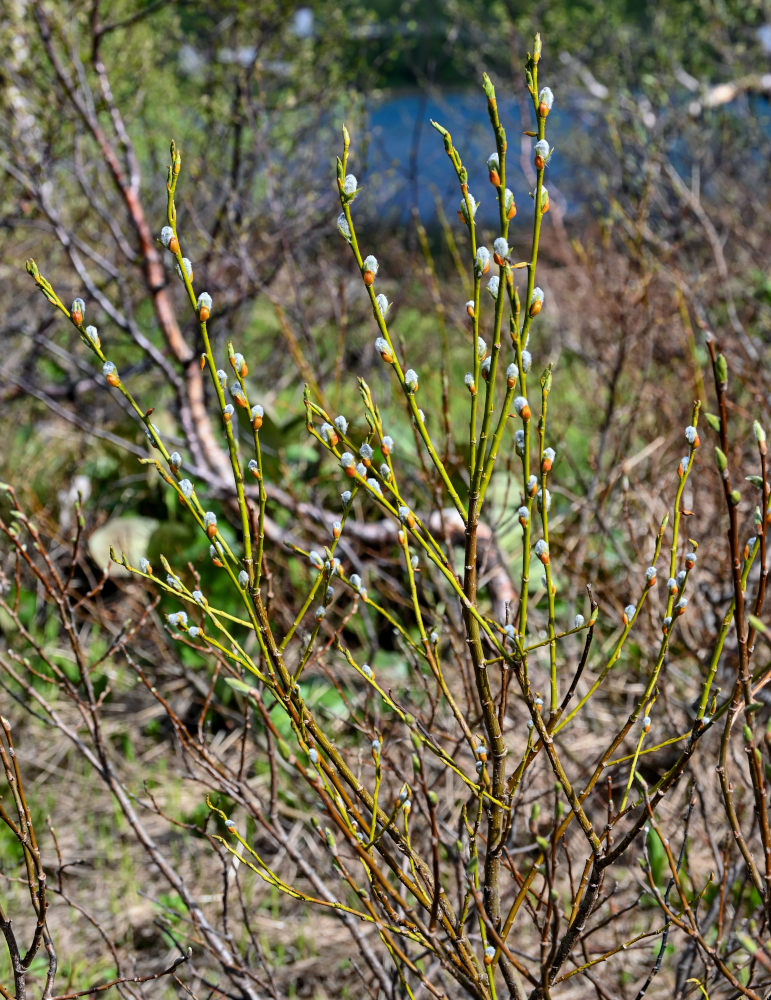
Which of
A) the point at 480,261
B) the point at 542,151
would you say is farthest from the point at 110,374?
the point at 542,151

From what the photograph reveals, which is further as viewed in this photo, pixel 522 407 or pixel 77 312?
pixel 77 312

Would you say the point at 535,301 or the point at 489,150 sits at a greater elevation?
the point at 489,150

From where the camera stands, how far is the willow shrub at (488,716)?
106cm

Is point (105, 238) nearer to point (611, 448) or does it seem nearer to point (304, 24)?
point (304, 24)

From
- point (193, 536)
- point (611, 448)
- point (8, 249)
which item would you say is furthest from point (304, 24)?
point (193, 536)

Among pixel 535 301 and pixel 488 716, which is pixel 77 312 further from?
pixel 488 716

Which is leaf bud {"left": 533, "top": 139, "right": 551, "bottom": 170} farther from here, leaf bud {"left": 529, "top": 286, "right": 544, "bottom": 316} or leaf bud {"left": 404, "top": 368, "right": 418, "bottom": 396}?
leaf bud {"left": 404, "top": 368, "right": 418, "bottom": 396}

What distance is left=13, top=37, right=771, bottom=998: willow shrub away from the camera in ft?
3.47

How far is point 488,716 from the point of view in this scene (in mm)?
1166

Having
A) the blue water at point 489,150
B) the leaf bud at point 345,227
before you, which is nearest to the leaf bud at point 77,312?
the leaf bud at point 345,227

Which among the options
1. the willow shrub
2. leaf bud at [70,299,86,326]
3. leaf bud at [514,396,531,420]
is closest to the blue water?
the willow shrub

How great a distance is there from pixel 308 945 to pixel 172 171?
2.03 meters

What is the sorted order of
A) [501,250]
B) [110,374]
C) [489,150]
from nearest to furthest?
[501,250]
[110,374]
[489,150]

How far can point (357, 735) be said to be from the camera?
308 centimetres
